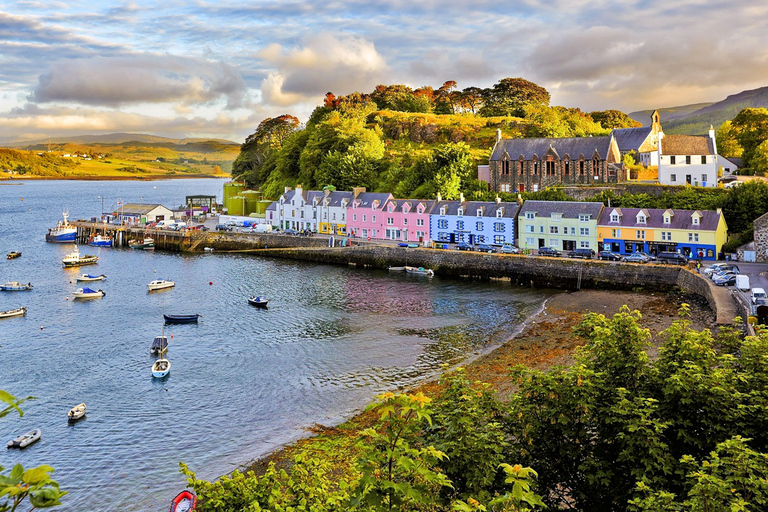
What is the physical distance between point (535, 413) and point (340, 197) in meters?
68.6

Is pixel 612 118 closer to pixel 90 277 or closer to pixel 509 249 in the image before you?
pixel 509 249

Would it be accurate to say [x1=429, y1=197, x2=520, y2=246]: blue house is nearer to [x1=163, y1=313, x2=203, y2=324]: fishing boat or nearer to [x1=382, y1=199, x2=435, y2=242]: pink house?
[x1=382, y1=199, x2=435, y2=242]: pink house

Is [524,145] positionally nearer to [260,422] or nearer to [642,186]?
[642,186]

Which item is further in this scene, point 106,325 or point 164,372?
point 106,325

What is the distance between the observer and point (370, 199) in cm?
7612

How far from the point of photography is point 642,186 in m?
67.3

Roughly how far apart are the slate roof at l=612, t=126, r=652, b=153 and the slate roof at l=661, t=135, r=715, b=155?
310 inches

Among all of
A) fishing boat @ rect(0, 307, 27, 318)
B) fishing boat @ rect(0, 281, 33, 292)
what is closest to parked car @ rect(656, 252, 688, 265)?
fishing boat @ rect(0, 307, 27, 318)

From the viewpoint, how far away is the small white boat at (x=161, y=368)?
31.2 metres

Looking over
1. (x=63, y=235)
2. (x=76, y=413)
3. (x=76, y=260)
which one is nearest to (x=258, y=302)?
(x=76, y=413)

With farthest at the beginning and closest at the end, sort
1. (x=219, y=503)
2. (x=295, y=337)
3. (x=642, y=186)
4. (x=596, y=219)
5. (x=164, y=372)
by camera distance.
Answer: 1. (x=642, y=186)
2. (x=596, y=219)
3. (x=295, y=337)
4. (x=164, y=372)
5. (x=219, y=503)

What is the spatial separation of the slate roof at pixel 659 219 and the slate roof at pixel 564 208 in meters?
1.06

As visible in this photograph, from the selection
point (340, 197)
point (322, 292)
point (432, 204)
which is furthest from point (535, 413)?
point (340, 197)

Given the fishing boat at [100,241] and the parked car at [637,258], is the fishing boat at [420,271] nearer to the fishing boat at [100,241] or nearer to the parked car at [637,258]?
the parked car at [637,258]
